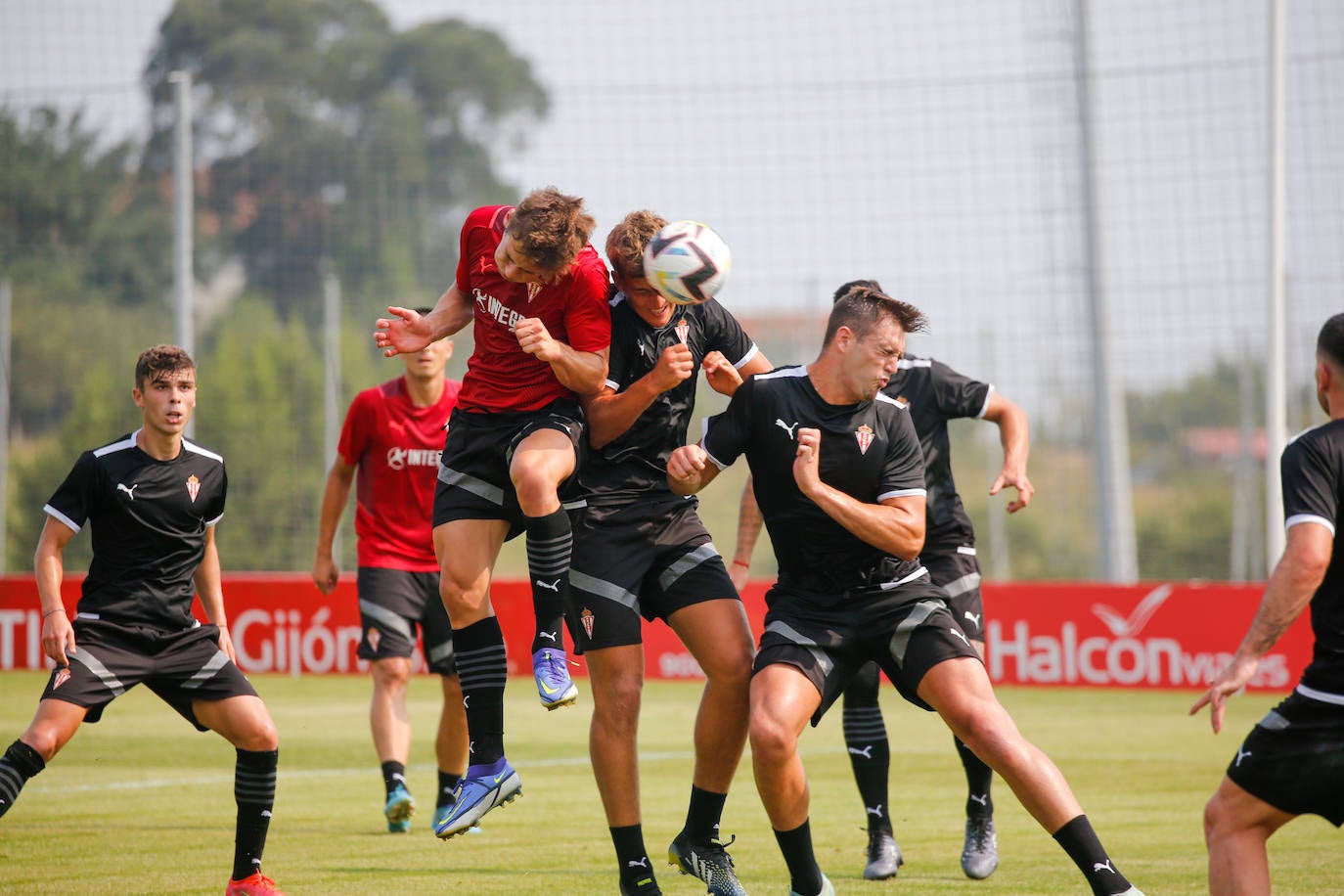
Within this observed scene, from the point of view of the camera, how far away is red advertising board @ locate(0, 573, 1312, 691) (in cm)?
1628

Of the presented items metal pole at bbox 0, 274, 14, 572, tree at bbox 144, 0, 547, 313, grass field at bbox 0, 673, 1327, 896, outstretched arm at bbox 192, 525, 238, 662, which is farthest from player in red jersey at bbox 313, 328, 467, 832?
metal pole at bbox 0, 274, 14, 572

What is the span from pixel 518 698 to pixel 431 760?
16.3ft

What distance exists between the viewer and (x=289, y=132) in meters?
32.1

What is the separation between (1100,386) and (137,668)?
1521cm

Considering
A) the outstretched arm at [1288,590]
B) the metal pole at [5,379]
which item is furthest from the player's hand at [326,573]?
the metal pole at [5,379]

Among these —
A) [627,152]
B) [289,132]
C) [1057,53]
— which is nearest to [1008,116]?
[1057,53]

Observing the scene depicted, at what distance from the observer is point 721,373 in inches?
253

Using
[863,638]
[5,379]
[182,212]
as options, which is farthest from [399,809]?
[5,379]

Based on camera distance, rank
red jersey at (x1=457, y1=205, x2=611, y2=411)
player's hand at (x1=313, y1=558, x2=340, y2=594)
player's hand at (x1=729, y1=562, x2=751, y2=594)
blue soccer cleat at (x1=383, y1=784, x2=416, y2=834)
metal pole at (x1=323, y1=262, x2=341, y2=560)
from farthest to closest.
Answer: metal pole at (x1=323, y1=262, x2=341, y2=560) < player's hand at (x1=313, y1=558, x2=340, y2=594) < blue soccer cleat at (x1=383, y1=784, x2=416, y2=834) < player's hand at (x1=729, y1=562, x2=751, y2=594) < red jersey at (x1=457, y1=205, x2=611, y2=411)

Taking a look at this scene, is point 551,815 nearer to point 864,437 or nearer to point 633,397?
point 633,397

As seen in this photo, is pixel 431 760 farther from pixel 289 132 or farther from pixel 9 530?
pixel 289 132

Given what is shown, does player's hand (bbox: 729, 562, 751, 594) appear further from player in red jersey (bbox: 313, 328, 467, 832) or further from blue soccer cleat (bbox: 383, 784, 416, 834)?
player in red jersey (bbox: 313, 328, 467, 832)

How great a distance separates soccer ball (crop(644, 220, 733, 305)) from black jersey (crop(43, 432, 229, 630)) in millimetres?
2504

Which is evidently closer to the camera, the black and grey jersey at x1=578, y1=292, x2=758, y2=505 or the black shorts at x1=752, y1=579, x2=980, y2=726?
the black shorts at x1=752, y1=579, x2=980, y2=726
